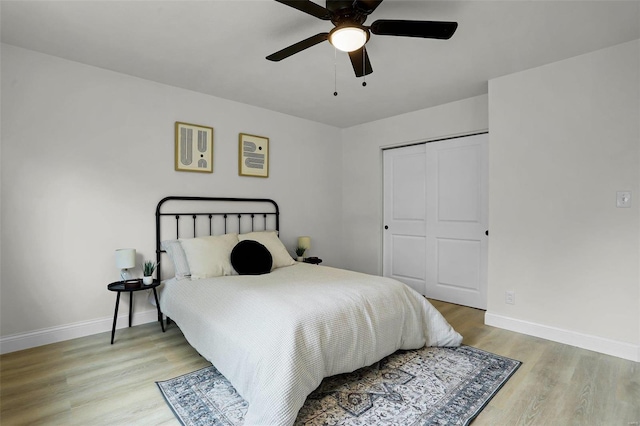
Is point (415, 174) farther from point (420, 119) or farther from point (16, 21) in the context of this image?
point (16, 21)

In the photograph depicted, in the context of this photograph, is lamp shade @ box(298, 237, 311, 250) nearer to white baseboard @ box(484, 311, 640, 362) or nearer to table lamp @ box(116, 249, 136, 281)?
table lamp @ box(116, 249, 136, 281)

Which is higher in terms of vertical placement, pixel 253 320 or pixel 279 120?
pixel 279 120

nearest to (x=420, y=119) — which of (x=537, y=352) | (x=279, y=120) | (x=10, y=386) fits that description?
(x=279, y=120)

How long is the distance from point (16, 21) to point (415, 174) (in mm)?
4081

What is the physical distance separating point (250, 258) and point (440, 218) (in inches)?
95.8

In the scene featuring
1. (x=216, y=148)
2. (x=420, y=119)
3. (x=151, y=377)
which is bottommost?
(x=151, y=377)

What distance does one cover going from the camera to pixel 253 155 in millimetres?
4031

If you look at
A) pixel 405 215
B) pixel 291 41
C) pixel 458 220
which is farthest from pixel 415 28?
pixel 405 215

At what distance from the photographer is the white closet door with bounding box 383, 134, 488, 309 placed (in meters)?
3.78

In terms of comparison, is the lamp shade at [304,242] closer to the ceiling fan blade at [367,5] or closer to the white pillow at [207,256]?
the white pillow at [207,256]

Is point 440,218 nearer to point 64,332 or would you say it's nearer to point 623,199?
point 623,199

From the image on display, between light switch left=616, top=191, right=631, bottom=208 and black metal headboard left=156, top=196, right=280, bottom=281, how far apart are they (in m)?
3.36

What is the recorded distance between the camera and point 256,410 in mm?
1599

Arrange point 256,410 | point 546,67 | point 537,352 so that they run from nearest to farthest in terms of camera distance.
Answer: point 256,410, point 537,352, point 546,67
